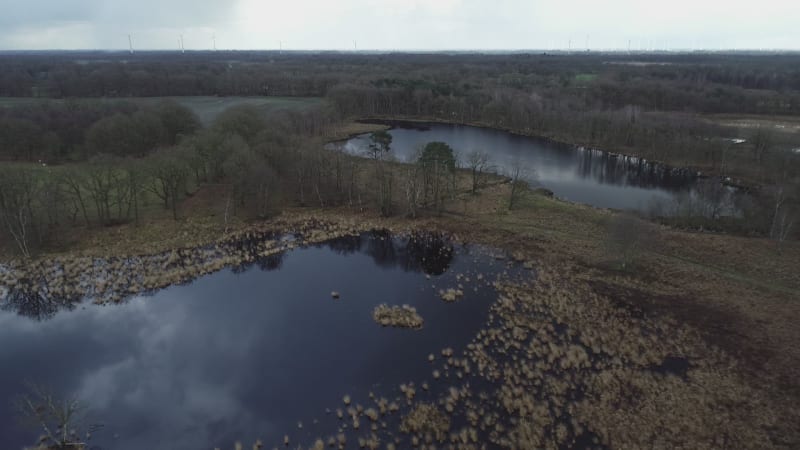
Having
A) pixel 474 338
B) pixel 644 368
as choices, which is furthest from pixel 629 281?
pixel 474 338

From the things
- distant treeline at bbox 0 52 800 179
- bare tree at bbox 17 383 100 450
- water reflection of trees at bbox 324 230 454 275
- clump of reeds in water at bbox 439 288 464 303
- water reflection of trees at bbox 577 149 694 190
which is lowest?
bare tree at bbox 17 383 100 450

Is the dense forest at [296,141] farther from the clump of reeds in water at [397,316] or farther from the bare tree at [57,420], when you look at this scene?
the bare tree at [57,420]

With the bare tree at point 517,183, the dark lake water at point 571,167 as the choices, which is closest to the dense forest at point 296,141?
the dark lake water at point 571,167

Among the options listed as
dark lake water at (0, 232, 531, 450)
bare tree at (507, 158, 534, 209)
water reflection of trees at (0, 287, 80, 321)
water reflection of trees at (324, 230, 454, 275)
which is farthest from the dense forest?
dark lake water at (0, 232, 531, 450)

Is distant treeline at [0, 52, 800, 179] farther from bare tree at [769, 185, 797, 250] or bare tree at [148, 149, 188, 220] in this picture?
bare tree at [769, 185, 797, 250]

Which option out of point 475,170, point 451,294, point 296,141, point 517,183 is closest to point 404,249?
point 451,294

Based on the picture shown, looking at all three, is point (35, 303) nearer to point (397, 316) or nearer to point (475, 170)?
point (397, 316)
